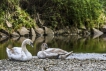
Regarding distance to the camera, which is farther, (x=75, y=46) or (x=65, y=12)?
(x=65, y=12)

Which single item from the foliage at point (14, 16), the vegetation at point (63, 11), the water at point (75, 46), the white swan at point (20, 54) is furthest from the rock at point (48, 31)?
the white swan at point (20, 54)

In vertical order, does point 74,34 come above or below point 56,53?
below

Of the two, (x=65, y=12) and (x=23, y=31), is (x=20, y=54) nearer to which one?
(x=23, y=31)

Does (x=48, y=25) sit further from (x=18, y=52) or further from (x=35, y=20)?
(x=18, y=52)

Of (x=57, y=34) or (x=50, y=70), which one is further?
(x=57, y=34)

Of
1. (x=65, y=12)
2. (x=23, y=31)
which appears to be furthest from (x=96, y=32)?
(x=23, y=31)

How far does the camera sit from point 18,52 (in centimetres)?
1380

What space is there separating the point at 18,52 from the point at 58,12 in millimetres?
29257

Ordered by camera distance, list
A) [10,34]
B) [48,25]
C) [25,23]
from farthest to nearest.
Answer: [48,25], [25,23], [10,34]

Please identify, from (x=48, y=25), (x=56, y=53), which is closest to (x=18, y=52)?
(x=56, y=53)

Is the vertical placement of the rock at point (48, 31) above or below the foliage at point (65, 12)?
below

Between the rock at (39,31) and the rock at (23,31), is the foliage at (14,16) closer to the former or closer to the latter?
the rock at (23,31)

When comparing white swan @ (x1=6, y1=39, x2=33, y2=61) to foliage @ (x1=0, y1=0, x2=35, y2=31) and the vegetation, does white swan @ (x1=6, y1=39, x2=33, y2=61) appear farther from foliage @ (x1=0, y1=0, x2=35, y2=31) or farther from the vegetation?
the vegetation

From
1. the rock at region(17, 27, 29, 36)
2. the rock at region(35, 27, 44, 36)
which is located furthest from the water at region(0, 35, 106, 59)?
the rock at region(35, 27, 44, 36)
